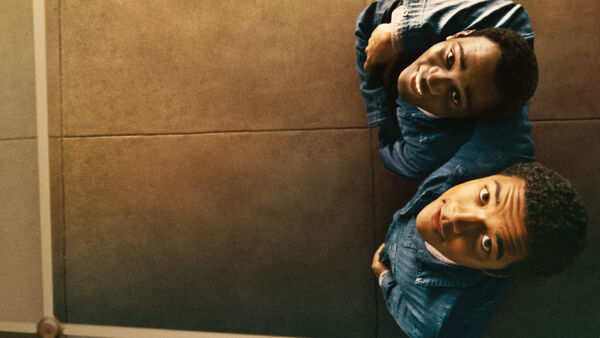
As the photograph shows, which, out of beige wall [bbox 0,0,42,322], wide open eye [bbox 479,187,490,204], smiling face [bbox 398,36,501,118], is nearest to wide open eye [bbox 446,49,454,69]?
smiling face [bbox 398,36,501,118]

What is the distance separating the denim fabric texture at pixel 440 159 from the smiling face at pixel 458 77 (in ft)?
0.56

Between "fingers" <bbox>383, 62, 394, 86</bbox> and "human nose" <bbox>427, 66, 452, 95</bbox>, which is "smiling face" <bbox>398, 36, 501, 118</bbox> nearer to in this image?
"human nose" <bbox>427, 66, 452, 95</bbox>

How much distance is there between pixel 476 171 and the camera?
131 cm

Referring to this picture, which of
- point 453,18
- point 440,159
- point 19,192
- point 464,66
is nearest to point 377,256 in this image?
point 440,159

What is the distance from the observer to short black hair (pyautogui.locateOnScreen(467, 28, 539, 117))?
107 centimetres

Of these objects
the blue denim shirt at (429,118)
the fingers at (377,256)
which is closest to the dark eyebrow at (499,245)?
the blue denim shirt at (429,118)

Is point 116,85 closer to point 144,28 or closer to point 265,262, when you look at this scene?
point 144,28

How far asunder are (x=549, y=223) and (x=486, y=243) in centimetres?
20

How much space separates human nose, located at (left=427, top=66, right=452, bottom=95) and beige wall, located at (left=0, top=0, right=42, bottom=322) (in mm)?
1671

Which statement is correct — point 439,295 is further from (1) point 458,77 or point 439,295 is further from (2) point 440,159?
(1) point 458,77

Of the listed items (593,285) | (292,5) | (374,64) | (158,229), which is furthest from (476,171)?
(158,229)

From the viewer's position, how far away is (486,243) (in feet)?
3.53

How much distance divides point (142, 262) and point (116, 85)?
105 centimetres

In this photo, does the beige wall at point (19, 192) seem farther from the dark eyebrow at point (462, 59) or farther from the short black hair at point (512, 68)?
the short black hair at point (512, 68)
